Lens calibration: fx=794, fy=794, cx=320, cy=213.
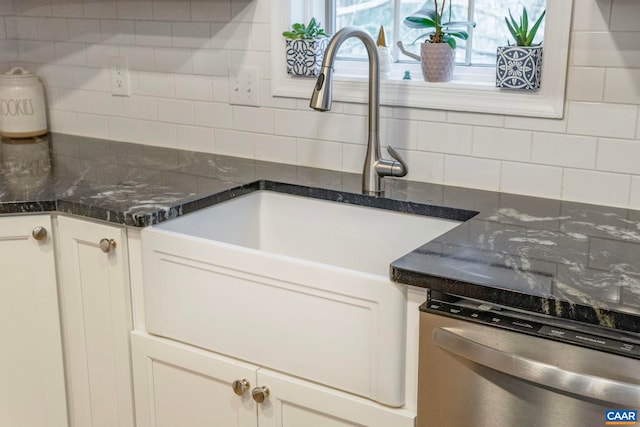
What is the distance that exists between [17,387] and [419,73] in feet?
4.65

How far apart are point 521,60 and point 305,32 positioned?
65cm

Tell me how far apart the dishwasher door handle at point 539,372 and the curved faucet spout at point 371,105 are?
2.27 feet

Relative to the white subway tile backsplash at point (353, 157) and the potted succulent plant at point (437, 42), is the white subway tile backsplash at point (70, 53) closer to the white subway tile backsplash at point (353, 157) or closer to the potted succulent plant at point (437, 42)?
the white subway tile backsplash at point (353, 157)

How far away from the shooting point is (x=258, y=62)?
2.41 metres

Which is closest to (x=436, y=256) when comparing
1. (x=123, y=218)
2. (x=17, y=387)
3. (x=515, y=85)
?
(x=515, y=85)

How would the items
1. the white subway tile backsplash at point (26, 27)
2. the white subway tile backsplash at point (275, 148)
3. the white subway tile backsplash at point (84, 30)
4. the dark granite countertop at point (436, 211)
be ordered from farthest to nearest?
the white subway tile backsplash at point (26, 27) < the white subway tile backsplash at point (84, 30) < the white subway tile backsplash at point (275, 148) < the dark granite countertop at point (436, 211)

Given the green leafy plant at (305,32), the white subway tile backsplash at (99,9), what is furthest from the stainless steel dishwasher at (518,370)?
the white subway tile backsplash at (99,9)

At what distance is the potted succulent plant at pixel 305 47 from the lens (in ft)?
7.51

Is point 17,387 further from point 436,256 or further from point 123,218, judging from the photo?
point 436,256

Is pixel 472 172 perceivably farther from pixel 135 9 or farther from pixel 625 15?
pixel 135 9

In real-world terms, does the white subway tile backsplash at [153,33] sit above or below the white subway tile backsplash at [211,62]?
above

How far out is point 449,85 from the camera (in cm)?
209

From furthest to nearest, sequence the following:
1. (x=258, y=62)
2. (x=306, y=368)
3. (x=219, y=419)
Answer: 1. (x=258, y=62)
2. (x=219, y=419)
3. (x=306, y=368)

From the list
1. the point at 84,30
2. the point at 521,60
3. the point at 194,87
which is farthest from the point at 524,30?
the point at 84,30
